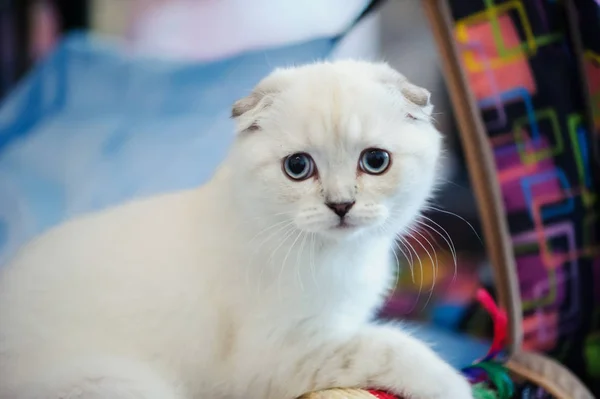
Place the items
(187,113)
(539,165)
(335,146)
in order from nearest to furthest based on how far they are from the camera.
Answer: (335,146)
(539,165)
(187,113)

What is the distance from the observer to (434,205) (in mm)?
595

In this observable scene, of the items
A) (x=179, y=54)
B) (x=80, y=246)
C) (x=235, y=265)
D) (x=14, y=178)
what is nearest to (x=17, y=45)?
(x=179, y=54)

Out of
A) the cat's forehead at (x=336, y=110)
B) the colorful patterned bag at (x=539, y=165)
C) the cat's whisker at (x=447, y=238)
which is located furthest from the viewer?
the colorful patterned bag at (x=539, y=165)

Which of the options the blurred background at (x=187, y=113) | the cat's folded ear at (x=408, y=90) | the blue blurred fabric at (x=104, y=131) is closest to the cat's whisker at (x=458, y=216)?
the blurred background at (x=187, y=113)

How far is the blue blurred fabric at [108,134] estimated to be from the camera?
0.85 meters

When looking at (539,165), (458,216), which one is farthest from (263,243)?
(539,165)

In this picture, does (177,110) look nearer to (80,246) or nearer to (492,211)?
(80,246)

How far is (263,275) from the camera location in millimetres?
576

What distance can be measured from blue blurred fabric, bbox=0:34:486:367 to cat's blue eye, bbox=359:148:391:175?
0.22 metres

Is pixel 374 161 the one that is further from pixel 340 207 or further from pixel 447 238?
pixel 447 238

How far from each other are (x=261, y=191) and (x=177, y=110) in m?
0.57

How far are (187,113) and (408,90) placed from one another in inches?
23.0

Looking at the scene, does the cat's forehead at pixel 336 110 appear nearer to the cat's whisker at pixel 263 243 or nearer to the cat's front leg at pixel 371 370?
the cat's whisker at pixel 263 243

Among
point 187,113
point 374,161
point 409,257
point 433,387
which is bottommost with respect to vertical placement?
point 433,387
